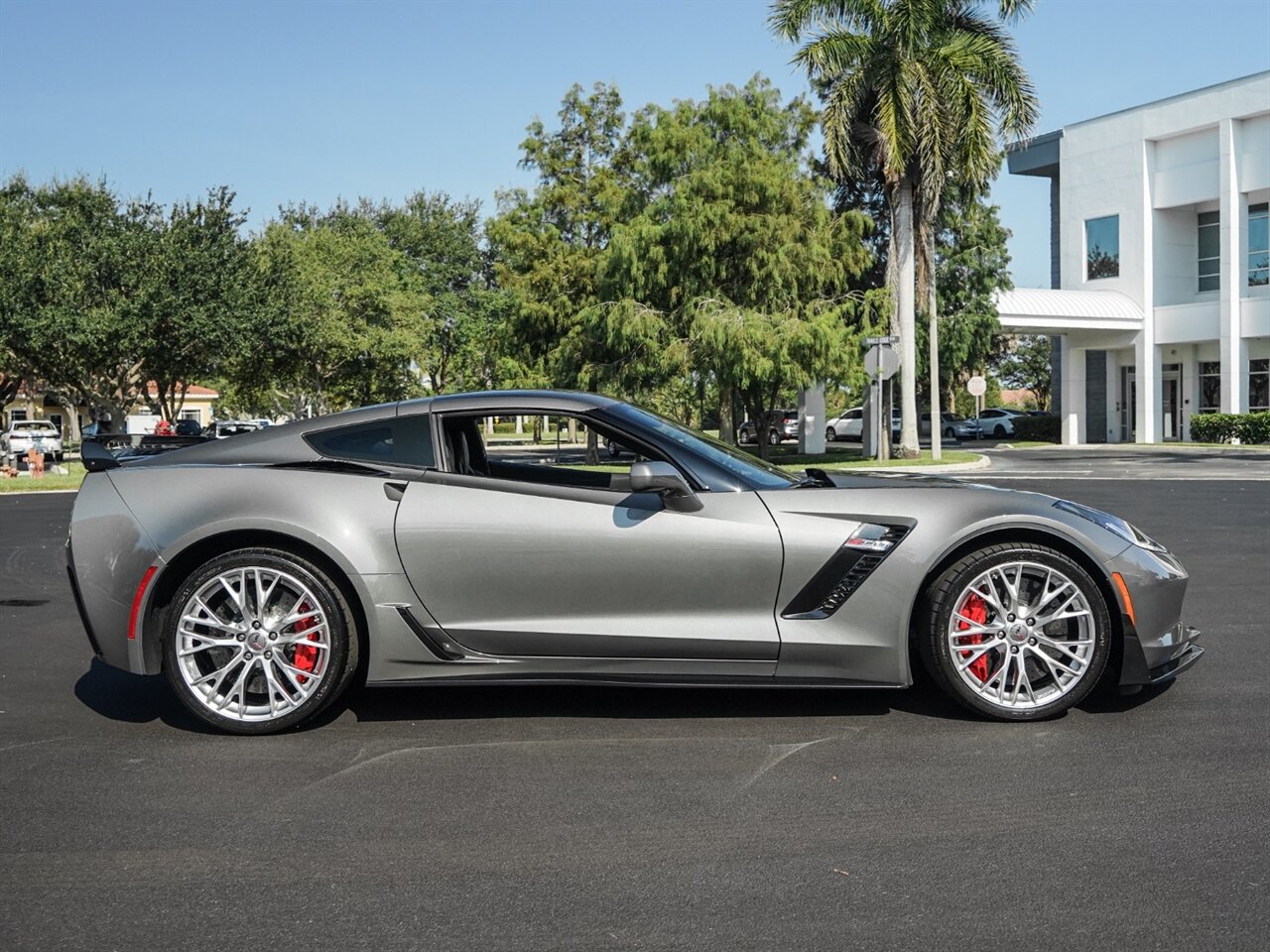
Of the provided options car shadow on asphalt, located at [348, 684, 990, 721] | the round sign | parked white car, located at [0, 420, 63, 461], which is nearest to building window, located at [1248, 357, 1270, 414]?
the round sign

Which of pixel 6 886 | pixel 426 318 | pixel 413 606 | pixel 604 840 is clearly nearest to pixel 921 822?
pixel 604 840

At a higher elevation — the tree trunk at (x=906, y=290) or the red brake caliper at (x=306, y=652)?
the tree trunk at (x=906, y=290)

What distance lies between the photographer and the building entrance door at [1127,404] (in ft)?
148

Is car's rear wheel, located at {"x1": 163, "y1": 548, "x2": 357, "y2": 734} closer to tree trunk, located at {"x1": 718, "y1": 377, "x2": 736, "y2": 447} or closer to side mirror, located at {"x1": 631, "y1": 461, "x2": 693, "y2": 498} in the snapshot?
side mirror, located at {"x1": 631, "y1": 461, "x2": 693, "y2": 498}

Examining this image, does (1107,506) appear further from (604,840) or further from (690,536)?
(604,840)

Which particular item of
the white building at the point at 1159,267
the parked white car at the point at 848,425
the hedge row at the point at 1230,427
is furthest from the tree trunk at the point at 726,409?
the parked white car at the point at 848,425

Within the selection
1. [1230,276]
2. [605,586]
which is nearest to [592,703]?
[605,586]

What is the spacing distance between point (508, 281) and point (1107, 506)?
26589 millimetres

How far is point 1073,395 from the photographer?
149ft

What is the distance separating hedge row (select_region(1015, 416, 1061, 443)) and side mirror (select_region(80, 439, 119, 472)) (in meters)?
46.6

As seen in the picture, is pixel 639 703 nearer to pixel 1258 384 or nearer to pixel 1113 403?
pixel 1258 384

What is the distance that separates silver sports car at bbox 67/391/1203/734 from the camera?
5180mm

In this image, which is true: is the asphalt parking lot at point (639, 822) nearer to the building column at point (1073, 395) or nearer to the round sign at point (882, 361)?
the round sign at point (882, 361)

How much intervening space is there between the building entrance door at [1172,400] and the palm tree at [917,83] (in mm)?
15724
